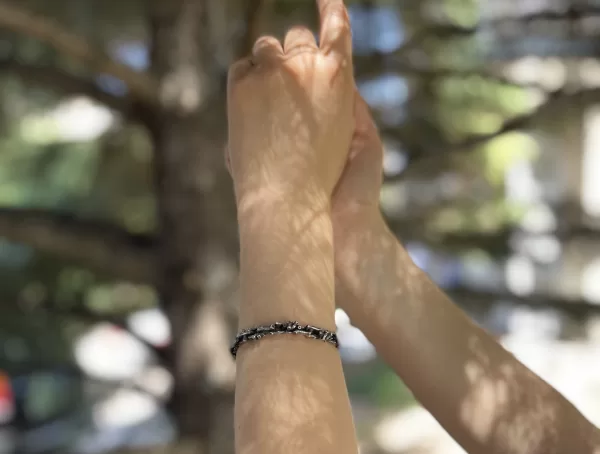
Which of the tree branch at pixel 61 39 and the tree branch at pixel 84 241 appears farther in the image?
the tree branch at pixel 84 241

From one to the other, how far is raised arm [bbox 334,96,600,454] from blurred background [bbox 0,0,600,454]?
42 centimetres

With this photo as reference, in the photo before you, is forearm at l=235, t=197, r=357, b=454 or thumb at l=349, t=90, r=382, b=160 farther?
thumb at l=349, t=90, r=382, b=160

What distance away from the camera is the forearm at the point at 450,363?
39cm

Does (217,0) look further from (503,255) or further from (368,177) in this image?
(503,255)

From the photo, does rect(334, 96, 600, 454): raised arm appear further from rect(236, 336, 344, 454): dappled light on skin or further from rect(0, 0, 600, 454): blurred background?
rect(0, 0, 600, 454): blurred background

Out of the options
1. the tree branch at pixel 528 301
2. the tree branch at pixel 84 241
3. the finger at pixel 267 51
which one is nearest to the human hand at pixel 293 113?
the finger at pixel 267 51

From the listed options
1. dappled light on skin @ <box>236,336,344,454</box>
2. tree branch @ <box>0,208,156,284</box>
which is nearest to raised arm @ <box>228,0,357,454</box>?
dappled light on skin @ <box>236,336,344,454</box>

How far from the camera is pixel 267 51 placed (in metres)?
0.40

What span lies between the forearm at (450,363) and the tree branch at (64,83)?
0.60 meters

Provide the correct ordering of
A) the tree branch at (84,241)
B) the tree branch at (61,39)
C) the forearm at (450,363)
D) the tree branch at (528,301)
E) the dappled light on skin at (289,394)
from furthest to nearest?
1. the tree branch at (528,301)
2. the tree branch at (84,241)
3. the tree branch at (61,39)
4. the forearm at (450,363)
5. the dappled light on skin at (289,394)

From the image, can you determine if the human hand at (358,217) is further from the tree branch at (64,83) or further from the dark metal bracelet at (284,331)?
the tree branch at (64,83)

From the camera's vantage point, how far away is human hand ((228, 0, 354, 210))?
373mm

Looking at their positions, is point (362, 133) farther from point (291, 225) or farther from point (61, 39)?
point (61, 39)

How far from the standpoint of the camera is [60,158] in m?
1.23
